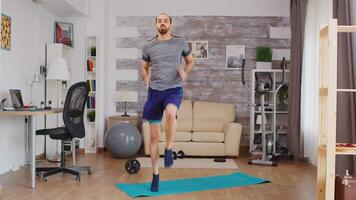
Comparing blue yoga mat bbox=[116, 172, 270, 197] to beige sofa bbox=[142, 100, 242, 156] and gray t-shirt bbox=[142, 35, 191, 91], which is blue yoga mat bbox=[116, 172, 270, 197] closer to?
gray t-shirt bbox=[142, 35, 191, 91]

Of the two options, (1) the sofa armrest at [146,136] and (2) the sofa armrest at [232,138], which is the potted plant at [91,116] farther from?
(2) the sofa armrest at [232,138]

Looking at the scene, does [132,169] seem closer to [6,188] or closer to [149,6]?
[6,188]

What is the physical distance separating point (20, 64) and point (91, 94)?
195cm

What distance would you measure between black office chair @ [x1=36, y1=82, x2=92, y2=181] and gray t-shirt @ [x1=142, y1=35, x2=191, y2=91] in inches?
55.3

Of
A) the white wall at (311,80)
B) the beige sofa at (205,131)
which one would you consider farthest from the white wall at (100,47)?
the white wall at (311,80)

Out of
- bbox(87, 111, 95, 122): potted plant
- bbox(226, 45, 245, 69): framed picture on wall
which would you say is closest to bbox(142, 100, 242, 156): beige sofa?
bbox(226, 45, 245, 69): framed picture on wall

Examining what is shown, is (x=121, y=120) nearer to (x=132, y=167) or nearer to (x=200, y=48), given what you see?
(x=200, y=48)

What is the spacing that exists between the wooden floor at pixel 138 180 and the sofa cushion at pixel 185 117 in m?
1.41

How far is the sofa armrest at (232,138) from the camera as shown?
7293 mm

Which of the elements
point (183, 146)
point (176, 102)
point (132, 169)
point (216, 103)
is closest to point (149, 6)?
point (216, 103)

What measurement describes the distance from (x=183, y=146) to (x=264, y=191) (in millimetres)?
2783

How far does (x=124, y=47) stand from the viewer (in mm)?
8352

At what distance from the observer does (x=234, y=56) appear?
8.27 metres

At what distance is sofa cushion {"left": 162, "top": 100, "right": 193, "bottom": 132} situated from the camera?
7.75 m
